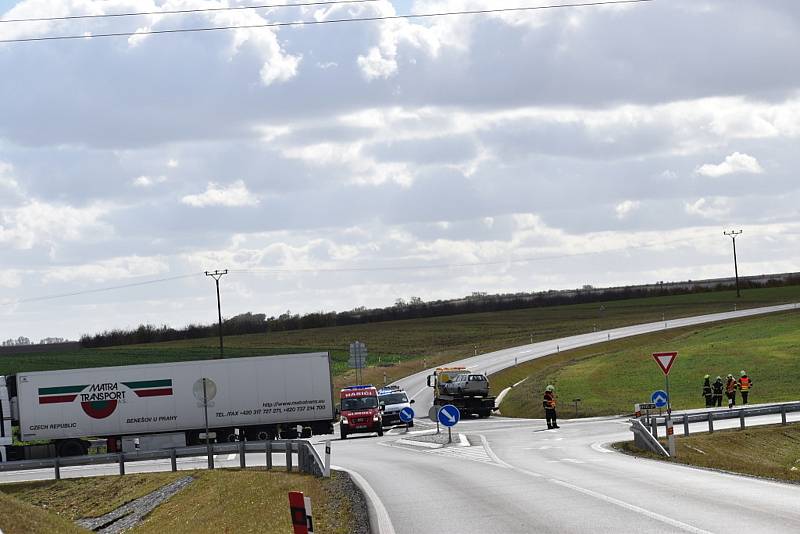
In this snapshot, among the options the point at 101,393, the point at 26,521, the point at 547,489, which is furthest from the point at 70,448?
the point at 547,489

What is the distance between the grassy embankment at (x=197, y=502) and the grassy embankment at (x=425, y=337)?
5562cm

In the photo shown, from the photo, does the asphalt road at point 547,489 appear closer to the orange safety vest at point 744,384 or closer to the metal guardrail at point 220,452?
the metal guardrail at point 220,452

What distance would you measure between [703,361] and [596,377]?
20.6 ft

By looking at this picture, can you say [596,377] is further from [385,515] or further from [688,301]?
[688,301]

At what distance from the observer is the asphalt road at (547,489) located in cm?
1634

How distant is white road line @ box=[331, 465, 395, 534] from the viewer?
1735cm

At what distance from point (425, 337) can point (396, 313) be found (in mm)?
47378

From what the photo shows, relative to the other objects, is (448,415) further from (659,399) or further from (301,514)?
(301,514)

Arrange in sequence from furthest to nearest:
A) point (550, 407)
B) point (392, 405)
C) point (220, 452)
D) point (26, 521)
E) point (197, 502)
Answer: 1. point (392, 405)
2. point (550, 407)
3. point (220, 452)
4. point (197, 502)
5. point (26, 521)

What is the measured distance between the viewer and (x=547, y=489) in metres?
21.5

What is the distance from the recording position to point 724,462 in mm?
29359

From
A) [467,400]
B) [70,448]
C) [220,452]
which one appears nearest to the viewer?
[220,452]

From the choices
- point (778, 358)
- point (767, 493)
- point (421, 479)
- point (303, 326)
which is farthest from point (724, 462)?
point (303, 326)


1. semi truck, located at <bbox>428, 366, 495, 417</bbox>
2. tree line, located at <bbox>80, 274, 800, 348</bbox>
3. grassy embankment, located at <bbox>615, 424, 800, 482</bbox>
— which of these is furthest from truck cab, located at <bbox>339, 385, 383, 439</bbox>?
tree line, located at <bbox>80, 274, 800, 348</bbox>
